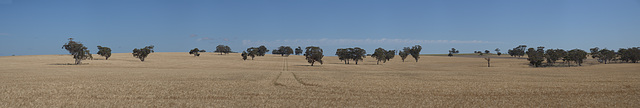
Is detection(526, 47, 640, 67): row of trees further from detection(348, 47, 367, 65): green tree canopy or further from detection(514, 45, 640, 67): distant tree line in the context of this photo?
detection(348, 47, 367, 65): green tree canopy

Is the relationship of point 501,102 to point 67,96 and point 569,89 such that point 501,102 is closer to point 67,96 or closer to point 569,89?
point 569,89

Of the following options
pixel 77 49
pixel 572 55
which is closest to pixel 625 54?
pixel 572 55

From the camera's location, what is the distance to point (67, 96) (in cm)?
2028

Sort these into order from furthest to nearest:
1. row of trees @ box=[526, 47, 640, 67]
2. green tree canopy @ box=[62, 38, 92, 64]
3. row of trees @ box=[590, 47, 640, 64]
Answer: row of trees @ box=[590, 47, 640, 64] → row of trees @ box=[526, 47, 640, 67] → green tree canopy @ box=[62, 38, 92, 64]

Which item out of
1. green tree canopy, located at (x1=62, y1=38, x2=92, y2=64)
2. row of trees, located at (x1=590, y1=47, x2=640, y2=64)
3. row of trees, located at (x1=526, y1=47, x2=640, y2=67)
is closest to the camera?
green tree canopy, located at (x1=62, y1=38, x2=92, y2=64)

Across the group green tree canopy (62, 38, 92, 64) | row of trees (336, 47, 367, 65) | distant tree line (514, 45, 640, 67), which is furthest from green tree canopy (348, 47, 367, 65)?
green tree canopy (62, 38, 92, 64)

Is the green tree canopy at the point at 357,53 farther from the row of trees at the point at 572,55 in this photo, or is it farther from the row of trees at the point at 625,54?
the row of trees at the point at 625,54

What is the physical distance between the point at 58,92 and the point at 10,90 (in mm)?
3748

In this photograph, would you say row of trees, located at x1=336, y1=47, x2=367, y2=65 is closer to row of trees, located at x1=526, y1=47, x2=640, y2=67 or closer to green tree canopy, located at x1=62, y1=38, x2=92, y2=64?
row of trees, located at x1=526, y1=47, x2=640, y2=67

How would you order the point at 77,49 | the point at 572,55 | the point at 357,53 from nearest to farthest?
the point at 77,49 → the point at 572,55 → the point at 357,53

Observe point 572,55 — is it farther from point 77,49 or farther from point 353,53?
point 77,49

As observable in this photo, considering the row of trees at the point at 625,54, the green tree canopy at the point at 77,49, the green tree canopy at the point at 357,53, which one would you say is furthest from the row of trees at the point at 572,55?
the green tree canopy at the point at 77,49

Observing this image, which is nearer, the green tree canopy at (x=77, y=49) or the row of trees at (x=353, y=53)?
the green tree canopy at (x=77, y=49)

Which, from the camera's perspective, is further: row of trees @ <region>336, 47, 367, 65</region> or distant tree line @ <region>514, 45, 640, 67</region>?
row of trees @ <region>336, 47, 367, 65</region>
